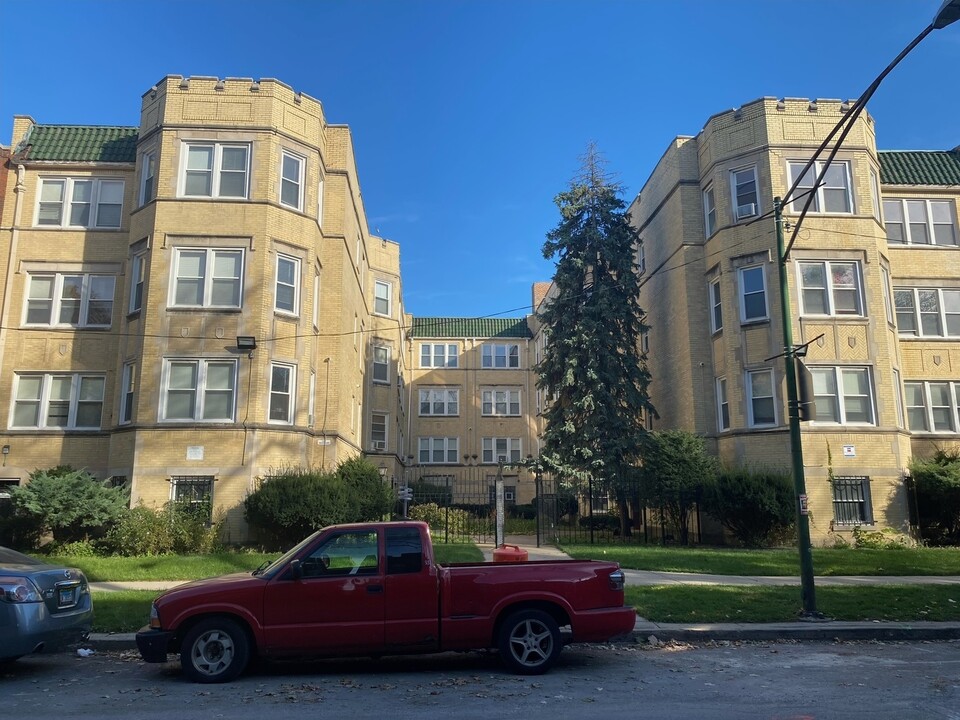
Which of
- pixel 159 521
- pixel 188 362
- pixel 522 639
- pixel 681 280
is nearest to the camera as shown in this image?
pixel 522 639

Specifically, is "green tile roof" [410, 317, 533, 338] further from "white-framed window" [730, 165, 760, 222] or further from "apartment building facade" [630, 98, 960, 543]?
"white-framed window" [730, 165, 760, 222]

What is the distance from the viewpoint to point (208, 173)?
66.3 feet

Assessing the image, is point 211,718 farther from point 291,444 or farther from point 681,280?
point 681,280

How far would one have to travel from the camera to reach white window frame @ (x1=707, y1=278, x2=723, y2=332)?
2354cm

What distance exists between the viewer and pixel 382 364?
3300 cm

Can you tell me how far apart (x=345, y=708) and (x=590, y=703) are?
7.14ft

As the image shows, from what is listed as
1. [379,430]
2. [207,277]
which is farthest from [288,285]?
[379,430]

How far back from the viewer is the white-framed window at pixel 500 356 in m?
46.6

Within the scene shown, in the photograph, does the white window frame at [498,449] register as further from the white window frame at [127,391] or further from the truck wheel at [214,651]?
the truck wheel at [214,651]

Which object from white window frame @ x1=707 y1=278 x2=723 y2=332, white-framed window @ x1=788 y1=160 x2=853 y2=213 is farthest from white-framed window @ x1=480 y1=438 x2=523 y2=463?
white-framed window @ x1=788 y1=160 x2=853 y2=213

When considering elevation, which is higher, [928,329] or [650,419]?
[928,329]

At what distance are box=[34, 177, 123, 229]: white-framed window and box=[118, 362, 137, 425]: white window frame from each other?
17.1ft

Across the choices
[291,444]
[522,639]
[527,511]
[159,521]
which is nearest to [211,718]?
[522,639]

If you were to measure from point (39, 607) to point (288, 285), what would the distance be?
44.9ft
